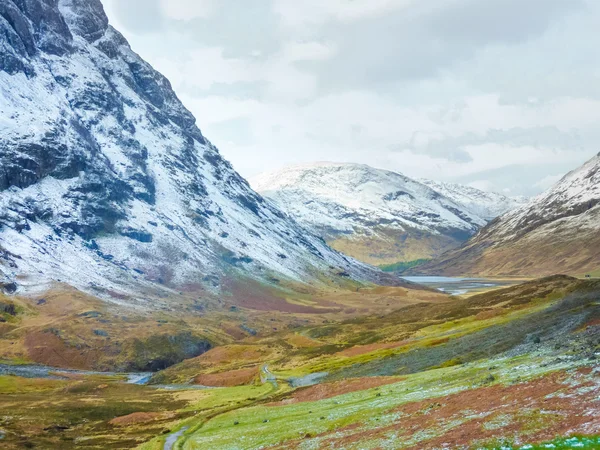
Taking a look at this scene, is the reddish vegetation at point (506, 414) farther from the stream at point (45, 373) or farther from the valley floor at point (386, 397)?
the stream at point (45, 373)

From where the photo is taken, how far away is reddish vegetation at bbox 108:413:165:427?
91000 millimetres

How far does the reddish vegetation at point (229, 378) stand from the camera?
14039 cm

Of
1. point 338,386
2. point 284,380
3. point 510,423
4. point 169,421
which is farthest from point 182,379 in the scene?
point 510,423

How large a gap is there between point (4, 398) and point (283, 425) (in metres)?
85.2

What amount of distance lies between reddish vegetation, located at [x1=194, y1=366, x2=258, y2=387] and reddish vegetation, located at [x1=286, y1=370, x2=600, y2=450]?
89.3 meters

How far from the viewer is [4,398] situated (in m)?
123

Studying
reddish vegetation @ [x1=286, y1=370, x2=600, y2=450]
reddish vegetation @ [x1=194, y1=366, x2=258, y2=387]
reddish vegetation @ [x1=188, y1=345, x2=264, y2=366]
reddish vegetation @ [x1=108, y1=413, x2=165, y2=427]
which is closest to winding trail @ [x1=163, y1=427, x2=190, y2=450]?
reddish vegetation @ [x1=108, y1=413, x2=165, y2=427]

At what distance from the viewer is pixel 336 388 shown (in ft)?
280

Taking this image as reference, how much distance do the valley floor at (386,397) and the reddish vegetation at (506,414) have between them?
145 mm

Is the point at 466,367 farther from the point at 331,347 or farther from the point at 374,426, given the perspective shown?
the point at 331,347

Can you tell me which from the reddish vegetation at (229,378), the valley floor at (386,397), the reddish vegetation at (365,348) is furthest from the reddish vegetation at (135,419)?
the reddish vegetation at (365,348)

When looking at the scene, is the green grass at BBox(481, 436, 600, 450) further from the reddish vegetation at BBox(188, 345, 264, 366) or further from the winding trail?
the reddish vegetation at BBox(188, 345, 264, 366)

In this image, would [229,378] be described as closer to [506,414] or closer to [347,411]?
[347,411]

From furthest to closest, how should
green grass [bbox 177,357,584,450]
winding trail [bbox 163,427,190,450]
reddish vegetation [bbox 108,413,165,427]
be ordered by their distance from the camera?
reddish vegetation [bbox 108,413,165,427] → winding trail [bbox 163,427,190,450] → green grass [bbox 177,357,584,450]
